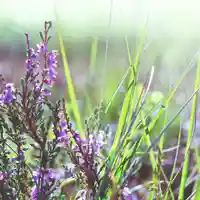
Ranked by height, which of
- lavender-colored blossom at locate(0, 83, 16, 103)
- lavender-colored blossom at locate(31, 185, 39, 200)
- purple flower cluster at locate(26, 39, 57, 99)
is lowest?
lavender-colored blossom at locate(31, 185, 39, 200)

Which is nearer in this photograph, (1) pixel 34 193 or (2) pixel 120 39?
(1) pixel 34 193

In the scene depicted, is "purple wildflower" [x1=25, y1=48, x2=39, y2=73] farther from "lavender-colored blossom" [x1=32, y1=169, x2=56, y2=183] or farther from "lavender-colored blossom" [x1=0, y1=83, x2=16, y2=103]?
"lavender-colored blossom" [x1=32, y1=169, x2=56, y2=183]

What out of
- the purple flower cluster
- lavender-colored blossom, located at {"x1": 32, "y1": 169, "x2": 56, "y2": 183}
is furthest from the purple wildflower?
lavender-colored blossom, located at {"x1": 32, "y1": 169, "x2": 56, "y2": 183}

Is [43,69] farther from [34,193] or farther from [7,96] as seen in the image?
[34,193]

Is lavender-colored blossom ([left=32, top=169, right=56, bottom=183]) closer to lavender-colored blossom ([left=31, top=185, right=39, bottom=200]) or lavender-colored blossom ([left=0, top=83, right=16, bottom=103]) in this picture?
A: lavender-colored blossom ([left=31, top=185, right=39, bottom=200])

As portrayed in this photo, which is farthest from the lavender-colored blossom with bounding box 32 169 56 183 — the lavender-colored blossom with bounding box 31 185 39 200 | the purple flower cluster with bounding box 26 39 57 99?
the purple flower cluster with bounding box 26 39 57 99

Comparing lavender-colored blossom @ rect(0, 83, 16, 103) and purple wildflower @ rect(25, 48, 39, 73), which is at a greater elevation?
purple wildflower @ rect(25, 48, 39, 73)

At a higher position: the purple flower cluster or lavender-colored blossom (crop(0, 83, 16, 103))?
the purple flower cluster

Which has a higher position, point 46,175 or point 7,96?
point 7,96

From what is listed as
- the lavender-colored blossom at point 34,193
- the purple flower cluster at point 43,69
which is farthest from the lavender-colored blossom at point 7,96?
the lavender-colored blossom at point 34,193

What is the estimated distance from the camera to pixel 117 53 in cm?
190

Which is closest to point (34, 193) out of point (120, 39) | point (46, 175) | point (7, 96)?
point (46, 175)

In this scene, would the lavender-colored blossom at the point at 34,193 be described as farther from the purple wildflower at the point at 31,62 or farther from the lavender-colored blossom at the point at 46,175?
the purple wildflower at the point at 31,62

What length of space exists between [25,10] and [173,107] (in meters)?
0.84
